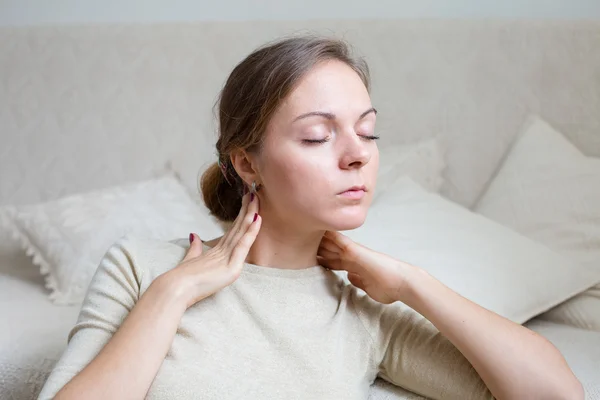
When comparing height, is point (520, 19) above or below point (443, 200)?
above

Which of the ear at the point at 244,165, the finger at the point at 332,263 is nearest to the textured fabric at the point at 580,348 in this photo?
the finger at the point at 332,263

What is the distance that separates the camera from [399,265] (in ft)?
4.38

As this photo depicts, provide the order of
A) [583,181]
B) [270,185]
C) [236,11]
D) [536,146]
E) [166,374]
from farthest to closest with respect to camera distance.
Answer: [236,11] < [536,146] < [583,181] < [270,185] < [166,374]

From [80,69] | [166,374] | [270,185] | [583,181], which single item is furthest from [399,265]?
[80,69]

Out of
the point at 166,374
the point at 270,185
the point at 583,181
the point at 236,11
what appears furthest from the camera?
the point at 236,11

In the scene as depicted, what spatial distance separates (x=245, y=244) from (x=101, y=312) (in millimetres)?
257

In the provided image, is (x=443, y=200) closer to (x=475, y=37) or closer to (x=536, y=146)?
(x=536, y=146)

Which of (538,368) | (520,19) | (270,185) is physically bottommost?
(538,368)

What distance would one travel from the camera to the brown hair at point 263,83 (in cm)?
127

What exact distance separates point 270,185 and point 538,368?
21.0 inches

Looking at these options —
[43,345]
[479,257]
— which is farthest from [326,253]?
[43,345]

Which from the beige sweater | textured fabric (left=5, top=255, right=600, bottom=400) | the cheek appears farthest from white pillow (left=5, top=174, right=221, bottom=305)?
the cheek

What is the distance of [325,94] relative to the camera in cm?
126

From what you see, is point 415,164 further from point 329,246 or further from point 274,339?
point 274,339
